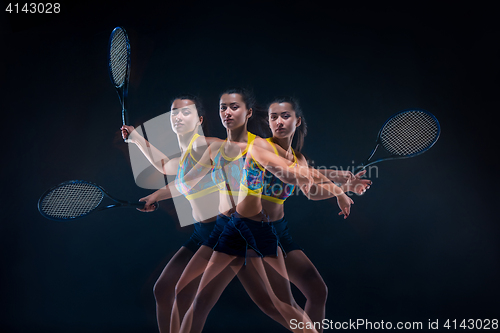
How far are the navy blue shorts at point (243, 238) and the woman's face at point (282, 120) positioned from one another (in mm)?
629

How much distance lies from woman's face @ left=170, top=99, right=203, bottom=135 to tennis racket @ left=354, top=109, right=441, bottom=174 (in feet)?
3.99

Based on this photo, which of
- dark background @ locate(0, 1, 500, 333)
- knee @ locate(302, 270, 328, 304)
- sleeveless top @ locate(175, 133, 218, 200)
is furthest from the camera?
dark background @ locate(0, 1, 500, 333)

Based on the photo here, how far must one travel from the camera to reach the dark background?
3021 mm

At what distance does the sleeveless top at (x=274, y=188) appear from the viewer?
95.9 inches

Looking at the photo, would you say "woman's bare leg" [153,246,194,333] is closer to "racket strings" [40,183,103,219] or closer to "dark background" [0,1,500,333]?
"dark background" [0,1,500,333]

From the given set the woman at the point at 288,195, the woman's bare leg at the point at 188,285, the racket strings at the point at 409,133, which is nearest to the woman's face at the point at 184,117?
the woman at the point at 288,195

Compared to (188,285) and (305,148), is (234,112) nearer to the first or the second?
(305,148)

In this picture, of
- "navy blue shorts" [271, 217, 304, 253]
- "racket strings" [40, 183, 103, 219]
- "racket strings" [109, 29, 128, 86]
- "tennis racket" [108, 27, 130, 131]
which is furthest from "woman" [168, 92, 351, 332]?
"racket strings" [109, 29, 128, 86]

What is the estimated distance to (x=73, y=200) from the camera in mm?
2555

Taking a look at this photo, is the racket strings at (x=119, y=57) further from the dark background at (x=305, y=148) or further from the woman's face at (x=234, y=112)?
the woman's face at (x=234, y=112)

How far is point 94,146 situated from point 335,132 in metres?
2.00

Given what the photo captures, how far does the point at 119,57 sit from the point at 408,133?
2131mm

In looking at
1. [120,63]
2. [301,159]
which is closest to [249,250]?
[301,159]

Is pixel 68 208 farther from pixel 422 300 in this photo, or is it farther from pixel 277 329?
pixel 422 300
